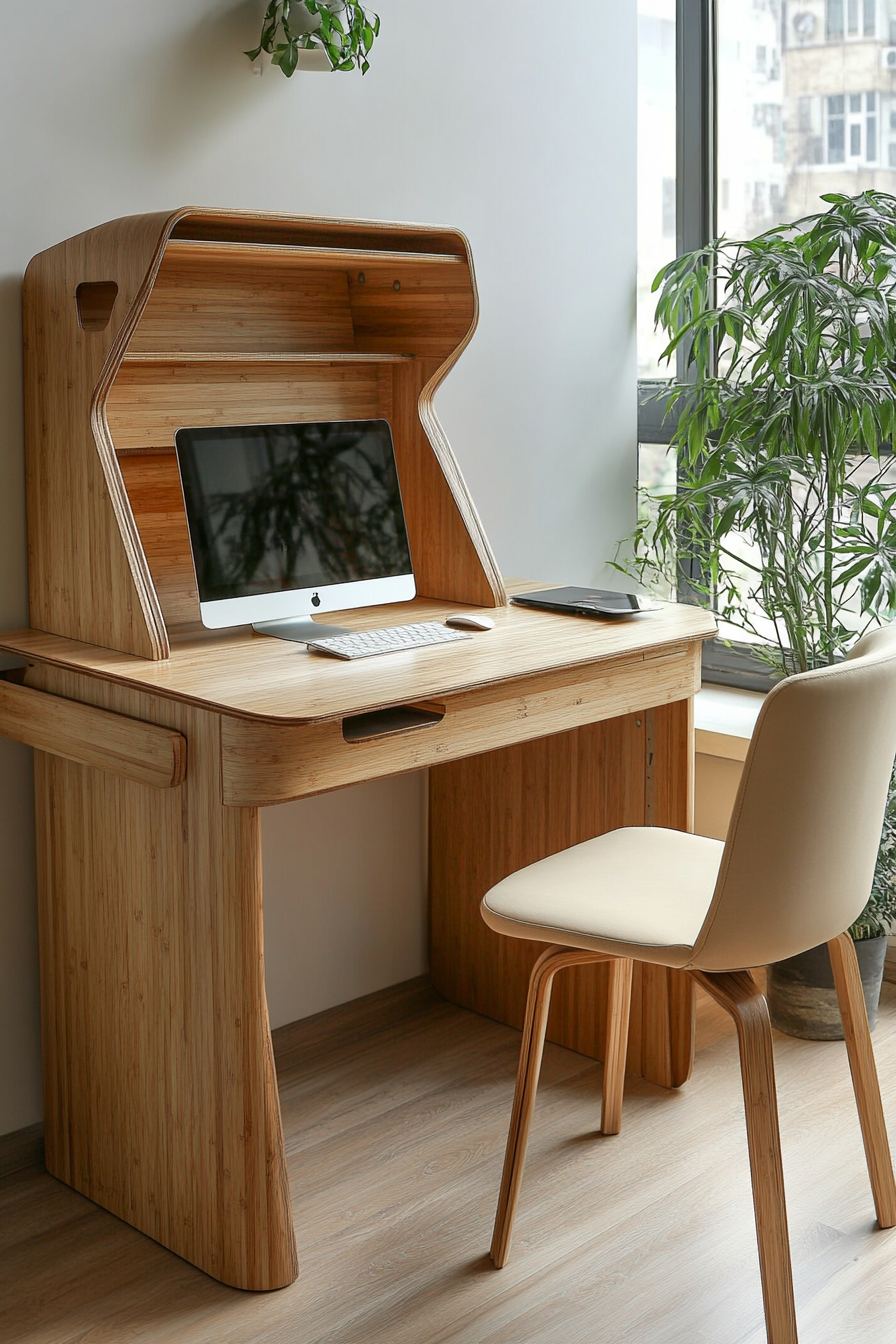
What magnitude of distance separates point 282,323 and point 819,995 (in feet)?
5.22

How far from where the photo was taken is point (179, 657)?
1.97m

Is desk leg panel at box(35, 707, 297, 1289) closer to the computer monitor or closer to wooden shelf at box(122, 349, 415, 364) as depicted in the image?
the computer monitor

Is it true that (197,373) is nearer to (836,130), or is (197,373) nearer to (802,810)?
(802,810)

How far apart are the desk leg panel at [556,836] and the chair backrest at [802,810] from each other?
0.63 m

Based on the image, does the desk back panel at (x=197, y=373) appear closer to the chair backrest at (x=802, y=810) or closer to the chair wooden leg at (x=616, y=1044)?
the chair wooden leg at (x=616, y=1044)

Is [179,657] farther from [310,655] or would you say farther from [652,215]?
[652,215]

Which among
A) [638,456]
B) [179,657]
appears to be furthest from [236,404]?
[638,456]

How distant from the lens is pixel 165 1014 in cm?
186

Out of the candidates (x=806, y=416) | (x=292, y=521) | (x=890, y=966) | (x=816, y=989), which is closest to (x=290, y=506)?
(x=292, y=521)

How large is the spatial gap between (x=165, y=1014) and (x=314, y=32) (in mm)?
1549

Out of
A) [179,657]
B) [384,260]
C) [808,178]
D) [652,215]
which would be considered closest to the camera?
[179,657]

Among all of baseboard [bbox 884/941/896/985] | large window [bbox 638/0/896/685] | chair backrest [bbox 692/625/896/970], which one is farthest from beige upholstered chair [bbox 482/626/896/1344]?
large window [bbox 638/0/896/685]

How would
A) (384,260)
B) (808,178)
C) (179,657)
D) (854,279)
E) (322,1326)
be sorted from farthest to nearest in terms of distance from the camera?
(808,178), (854,279), (384,260), (179,657), (322,1326)

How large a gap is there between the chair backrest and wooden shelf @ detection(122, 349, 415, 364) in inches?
41.7
